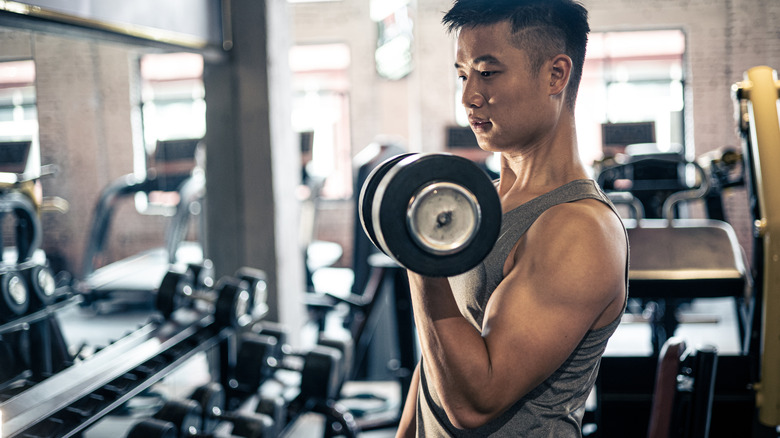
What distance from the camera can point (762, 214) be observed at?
1910 mm

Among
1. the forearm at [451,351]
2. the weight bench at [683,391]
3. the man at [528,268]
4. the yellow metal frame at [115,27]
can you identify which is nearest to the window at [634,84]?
the yellow metal frame at [115,27]

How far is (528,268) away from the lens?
2.61ft

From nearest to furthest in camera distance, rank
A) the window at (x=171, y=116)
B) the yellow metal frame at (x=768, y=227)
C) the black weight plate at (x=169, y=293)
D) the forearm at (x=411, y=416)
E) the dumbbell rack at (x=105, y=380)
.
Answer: the forearm at (x=411, y=416) < the dumbbell rack at (x=105, y=380) < the yellow metal frame at (x=768, y=227) < the black weight plate at (x=169, y=293) < the window at (x=171, y=116)

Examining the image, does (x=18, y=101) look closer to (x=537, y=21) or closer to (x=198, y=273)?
(x=198, y=273)

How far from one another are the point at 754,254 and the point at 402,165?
1635 millimetres

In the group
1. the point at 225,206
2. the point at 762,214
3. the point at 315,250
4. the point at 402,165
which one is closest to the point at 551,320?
the point at 402,165

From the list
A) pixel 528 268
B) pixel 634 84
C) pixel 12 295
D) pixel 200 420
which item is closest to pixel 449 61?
pixel 634 84

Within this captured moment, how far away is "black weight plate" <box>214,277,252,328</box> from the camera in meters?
2.44

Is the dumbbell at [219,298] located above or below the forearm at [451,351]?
below

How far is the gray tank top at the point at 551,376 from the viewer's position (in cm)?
86

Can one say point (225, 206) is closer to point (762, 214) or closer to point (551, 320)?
point (762, 214)

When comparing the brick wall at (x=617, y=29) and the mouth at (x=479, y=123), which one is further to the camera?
the brick wall at (x=617, y=29)

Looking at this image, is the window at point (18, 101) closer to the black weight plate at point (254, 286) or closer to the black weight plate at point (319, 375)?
the black weight plate at point (254, 286)

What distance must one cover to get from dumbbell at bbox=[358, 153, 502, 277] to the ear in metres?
0.17
